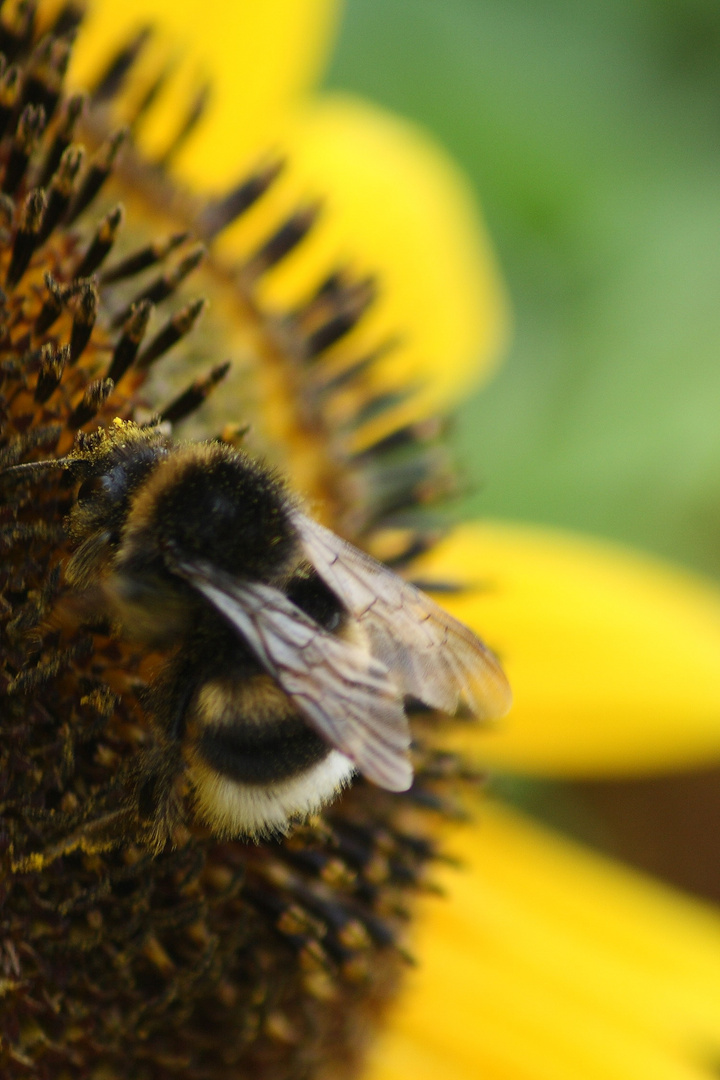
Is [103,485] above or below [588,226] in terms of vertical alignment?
below

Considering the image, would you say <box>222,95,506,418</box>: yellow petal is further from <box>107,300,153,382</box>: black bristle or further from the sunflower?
<box>107,300,153,382</box>: black bristle

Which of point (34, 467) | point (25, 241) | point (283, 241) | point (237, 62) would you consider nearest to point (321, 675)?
point (34, 467)

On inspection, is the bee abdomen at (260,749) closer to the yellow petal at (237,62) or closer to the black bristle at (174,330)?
the black bristle at (174,330)

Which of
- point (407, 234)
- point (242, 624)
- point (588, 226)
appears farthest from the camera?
point (588, 226)

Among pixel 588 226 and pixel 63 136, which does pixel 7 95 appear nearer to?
pixel 63 136

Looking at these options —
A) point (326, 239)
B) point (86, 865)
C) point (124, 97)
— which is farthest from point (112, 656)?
point (326, 239)

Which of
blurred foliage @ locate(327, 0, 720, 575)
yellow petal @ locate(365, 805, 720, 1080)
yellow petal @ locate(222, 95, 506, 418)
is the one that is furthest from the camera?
blurred foliage @ locate(327, 0, 720, 575)

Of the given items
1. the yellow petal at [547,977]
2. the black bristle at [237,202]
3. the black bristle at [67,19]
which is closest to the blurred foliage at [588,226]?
the yellow petal at [547,977]

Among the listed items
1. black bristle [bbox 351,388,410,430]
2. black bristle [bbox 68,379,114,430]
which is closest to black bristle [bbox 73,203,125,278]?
black bristle [bbox 68,379,114,430]
